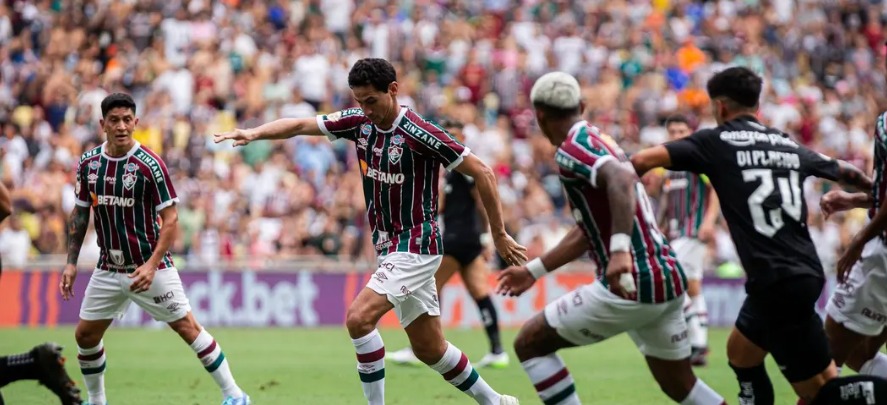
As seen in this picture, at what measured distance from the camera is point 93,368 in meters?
9.71

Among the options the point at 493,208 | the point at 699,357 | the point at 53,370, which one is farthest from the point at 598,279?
the point at 699,357

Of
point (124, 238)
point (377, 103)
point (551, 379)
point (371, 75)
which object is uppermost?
point (371, 75)

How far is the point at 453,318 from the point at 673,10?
514 inches

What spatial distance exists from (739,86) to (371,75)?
273 centimetres

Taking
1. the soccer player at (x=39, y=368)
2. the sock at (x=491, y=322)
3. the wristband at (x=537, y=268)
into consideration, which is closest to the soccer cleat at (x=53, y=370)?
the soccer player at (x=39, y=368)

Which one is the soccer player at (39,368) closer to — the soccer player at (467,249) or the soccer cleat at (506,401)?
the soccer cleat at (506,401)

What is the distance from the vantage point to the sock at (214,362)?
31.8ft

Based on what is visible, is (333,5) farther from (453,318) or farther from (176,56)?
(453,318)

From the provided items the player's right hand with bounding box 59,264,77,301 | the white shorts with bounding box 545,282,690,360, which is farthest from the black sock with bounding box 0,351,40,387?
the white shorts with bounding box 545,282,690,360

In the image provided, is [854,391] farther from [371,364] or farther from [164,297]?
[164,297]

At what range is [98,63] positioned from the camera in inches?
1012

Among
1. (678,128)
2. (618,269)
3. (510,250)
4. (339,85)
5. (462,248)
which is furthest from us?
(339,85)

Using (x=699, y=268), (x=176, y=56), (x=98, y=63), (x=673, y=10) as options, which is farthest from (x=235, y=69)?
(x=699, y=268)

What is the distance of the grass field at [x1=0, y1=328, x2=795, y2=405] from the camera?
11289 millimetres
